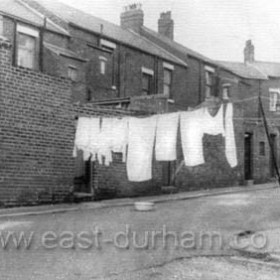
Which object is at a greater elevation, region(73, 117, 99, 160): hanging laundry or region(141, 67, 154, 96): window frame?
region(141, 67, 154, 96): window frame

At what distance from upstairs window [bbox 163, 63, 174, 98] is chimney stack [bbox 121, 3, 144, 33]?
337 cm

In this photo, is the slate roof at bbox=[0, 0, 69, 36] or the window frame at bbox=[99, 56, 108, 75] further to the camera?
the window frame at bbox=[99, 56, 108, 75]

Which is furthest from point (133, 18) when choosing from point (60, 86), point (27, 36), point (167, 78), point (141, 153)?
point (141, 153)

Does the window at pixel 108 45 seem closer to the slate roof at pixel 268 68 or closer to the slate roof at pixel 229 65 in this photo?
the slate roof at pixel 229 65

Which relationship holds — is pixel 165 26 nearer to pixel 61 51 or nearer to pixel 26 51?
pixel 61 51

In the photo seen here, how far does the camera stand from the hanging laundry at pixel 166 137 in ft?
31.9

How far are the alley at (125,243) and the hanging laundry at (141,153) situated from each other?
3.26 feet

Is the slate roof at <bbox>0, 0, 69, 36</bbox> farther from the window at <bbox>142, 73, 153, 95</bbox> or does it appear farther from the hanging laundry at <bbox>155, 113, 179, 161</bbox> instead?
the hanging laundry at <bbox>155, 113, 179, 161</bbox>

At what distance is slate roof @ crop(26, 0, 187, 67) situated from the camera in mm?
21344

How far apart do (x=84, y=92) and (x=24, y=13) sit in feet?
12.0

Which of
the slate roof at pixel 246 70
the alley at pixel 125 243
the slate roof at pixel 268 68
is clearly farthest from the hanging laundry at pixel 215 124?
the slate roof at pixel 268 68

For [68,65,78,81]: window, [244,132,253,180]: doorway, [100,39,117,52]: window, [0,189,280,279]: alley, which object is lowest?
→ [0,189,280,279]: alley

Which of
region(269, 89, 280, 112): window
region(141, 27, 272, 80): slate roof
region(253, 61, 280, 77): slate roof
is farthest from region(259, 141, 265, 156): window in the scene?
region(253, 61, 280, 77): slate roof

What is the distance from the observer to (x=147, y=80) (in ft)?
81.4
